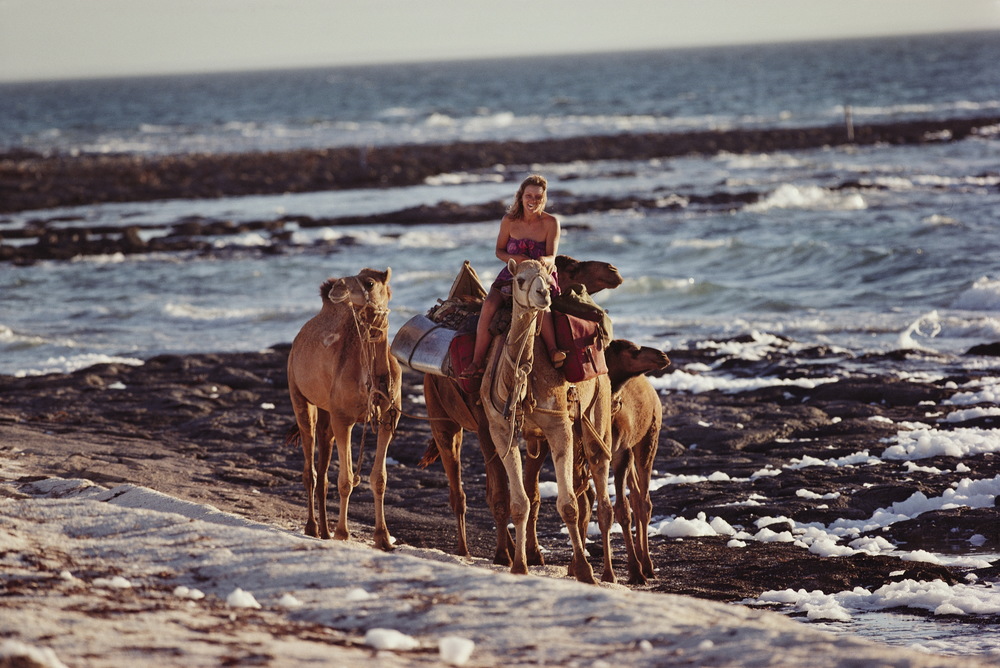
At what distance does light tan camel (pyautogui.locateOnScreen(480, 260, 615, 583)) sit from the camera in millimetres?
7781

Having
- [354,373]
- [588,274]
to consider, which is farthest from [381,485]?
[588,274]

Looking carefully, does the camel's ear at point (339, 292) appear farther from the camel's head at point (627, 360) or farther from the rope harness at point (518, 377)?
the camel's head at point (627, 360)

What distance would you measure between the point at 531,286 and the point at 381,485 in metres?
2.54

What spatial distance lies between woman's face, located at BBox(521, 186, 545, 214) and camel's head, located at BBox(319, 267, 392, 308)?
129 centimetres

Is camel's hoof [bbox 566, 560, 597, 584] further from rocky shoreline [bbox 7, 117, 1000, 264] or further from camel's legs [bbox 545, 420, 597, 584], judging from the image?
rocky shoreline [bbox 7, 117, 1000, 264]

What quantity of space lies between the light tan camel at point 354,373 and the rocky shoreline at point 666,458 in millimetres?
877

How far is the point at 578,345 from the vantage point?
7.99 m

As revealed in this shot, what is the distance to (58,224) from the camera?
3909cm

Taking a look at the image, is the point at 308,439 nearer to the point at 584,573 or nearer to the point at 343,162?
the point at 584,573

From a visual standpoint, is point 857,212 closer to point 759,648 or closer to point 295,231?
point 295,231

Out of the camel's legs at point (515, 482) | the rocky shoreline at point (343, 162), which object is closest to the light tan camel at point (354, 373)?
the camel's legs at point (515, 482)

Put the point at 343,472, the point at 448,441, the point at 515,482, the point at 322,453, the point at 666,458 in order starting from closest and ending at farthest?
the point at 515,482
the point at 343,472
the point at 448,441
the point at 322,453
the point at 666,458

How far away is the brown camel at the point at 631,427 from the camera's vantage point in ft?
29.3

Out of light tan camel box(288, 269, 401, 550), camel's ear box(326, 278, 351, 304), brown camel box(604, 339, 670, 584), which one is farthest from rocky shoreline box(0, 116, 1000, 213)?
brown camel box(604, 339, 670, 584)
